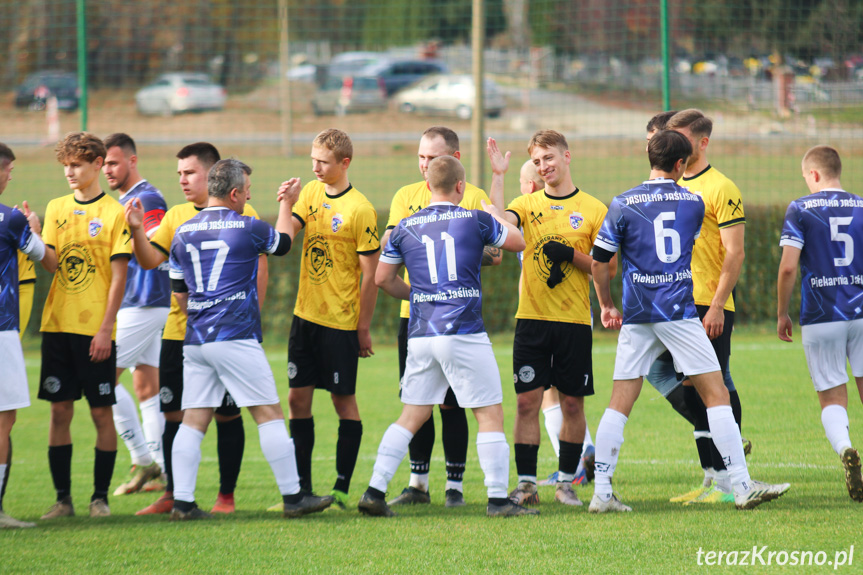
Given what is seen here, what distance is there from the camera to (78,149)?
5652mm

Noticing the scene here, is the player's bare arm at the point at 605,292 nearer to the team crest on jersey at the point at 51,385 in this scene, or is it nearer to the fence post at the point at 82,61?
the team crest on jersey at the point at 51,385

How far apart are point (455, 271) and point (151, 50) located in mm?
12231

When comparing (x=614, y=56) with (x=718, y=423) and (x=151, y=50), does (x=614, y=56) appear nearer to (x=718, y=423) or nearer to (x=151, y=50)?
(x=151, y=50)

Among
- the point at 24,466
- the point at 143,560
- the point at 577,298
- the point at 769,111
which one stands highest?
the point at 769,111

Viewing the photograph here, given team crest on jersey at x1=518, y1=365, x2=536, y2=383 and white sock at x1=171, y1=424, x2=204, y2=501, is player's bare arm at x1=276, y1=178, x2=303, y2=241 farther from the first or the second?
team crest on jersey at x1=518, y1=365, x2=536, y2=383

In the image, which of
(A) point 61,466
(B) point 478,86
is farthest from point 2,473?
(B) point 478,86

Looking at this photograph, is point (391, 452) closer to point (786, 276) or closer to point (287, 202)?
point (287, 202)

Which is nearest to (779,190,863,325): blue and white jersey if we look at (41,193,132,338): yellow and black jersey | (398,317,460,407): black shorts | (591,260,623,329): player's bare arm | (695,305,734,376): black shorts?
(695,305,734,376): black shorts

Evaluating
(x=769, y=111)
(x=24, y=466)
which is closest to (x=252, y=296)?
(x=24, y=466)

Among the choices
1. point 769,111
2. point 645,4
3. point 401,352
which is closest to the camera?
point 401,352

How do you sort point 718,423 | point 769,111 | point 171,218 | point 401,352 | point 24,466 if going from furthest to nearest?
point 769,111 < point 24,466 < point 401,352 < point 171,218 < point 718,423

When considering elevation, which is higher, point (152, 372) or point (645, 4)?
point (645, 4)

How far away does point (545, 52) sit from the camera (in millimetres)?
15594

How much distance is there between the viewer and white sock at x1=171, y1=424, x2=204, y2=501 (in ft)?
16.9
